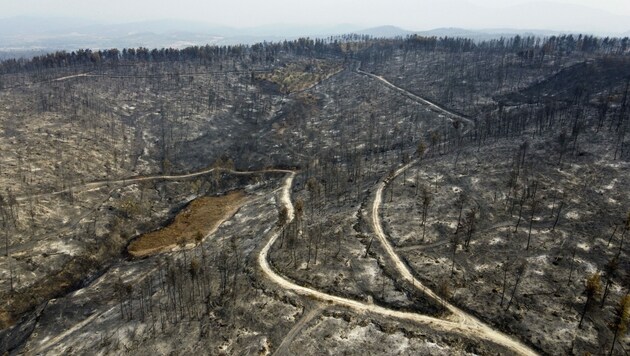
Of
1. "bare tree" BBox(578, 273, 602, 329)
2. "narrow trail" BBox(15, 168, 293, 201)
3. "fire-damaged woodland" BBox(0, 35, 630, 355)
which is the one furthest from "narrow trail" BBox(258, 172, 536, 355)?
"narrow trail" BBox(15, 168, 293, 201)

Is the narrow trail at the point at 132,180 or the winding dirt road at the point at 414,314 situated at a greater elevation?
the winding dirt road at the point at 414,314

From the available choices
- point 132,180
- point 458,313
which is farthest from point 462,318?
point 132,180

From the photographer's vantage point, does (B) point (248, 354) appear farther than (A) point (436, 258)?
No

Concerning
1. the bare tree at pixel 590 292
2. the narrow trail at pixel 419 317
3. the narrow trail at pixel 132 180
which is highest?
the bare tree at pixel 590 292

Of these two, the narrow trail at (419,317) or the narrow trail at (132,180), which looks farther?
the narrow trail at (132,180)

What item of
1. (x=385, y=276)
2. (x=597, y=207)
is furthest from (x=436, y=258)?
(x=597, y=207)

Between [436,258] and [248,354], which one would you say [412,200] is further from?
[248,354]

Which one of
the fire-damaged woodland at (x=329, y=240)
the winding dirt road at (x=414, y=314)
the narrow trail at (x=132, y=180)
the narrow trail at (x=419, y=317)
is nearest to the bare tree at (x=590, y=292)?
the fire-damaged woodland at (x=329, y=240)

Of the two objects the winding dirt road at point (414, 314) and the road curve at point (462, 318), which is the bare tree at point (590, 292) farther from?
the winding dirt road at point (414, 314)
